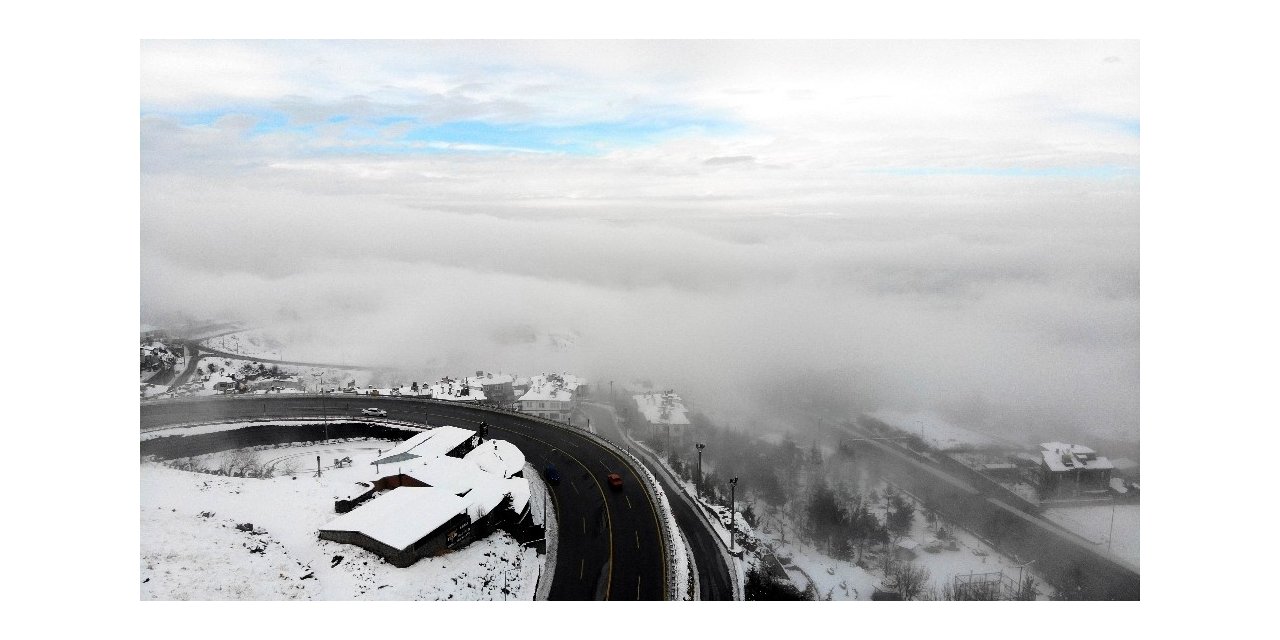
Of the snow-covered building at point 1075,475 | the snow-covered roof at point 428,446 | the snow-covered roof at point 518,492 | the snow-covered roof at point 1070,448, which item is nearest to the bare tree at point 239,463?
the snow-covered roof at point 428,446

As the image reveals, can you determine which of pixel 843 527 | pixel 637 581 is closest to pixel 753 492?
pixel 843 527

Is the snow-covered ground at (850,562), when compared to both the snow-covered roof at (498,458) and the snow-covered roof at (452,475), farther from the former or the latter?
the snow-covered roof at (452,475)

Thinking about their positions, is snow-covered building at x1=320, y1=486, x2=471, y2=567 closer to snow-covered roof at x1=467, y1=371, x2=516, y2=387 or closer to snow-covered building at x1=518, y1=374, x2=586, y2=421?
snow-covered building at x1=518, y1=374, x2=586, y2=421

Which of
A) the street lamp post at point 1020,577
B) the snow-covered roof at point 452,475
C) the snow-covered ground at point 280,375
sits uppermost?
the snow-covered ground at point 280,375

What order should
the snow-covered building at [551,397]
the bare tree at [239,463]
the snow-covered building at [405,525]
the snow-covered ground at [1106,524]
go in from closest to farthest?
the snow-covered building at [405,525], the bare tree at [239,463], the snow-covered ground at [1106,524], the snow-covered building at [551,397]

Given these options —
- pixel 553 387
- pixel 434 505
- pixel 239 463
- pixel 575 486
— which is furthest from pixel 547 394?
pixel 434 505

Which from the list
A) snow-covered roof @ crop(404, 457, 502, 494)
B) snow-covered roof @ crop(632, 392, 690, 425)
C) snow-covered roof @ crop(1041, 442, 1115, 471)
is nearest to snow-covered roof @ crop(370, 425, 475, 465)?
snow-covered roof @ crop(404, 457, 502, 494)
